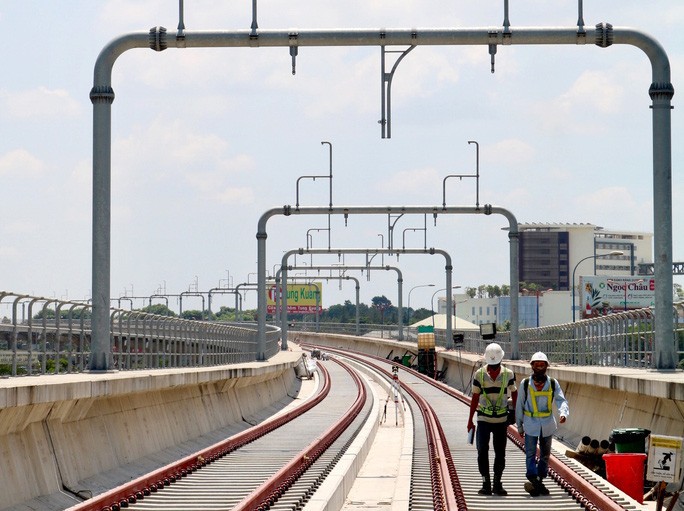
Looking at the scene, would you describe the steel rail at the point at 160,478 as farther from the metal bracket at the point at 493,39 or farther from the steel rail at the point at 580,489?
the metal bracket at the point at 493,39

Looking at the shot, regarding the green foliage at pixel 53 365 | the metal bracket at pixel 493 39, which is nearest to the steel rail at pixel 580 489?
the metal bracket at pixel 493 39

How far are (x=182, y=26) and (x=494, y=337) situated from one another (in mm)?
28584

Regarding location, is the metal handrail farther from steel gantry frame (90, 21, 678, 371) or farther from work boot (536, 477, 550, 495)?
work boot (536, 477, 550, 495)

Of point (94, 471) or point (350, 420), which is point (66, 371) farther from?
point (350, 420)

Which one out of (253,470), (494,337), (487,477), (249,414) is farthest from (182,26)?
(494,337)

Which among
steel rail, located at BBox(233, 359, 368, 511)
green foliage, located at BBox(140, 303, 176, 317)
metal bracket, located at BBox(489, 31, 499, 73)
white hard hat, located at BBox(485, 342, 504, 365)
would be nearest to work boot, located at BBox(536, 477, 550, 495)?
white hard hat, located at BBox(485, 342, 504, 365)

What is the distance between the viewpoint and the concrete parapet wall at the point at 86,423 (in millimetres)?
13867

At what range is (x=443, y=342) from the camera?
74.8 m

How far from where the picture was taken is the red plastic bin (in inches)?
687

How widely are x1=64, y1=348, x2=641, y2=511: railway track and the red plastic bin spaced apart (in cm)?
44

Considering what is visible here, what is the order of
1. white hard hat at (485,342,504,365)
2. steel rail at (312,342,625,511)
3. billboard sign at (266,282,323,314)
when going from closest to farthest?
1. steel rail at (312,342,625,511)
2. white hard hat at (485,342,504,365)
3. billboard sign at (266,282,323,314)

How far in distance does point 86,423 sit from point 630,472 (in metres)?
7.23

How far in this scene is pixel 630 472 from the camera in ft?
57.5

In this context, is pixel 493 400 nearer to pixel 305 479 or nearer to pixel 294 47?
pixel 305 479
